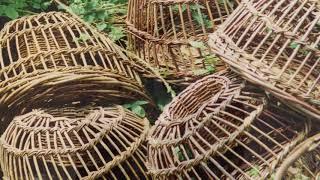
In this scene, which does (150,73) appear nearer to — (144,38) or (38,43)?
(144,38)

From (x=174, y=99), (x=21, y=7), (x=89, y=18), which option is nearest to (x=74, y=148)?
(x=174, y=99)

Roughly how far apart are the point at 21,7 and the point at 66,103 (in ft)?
2.27

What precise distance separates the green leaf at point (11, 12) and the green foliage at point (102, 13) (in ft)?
0.76

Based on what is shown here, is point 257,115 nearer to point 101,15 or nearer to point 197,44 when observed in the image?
point 197,44

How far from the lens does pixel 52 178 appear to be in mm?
1937

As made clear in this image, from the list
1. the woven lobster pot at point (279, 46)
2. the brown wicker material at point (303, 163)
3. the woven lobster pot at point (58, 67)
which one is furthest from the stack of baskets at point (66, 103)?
the brown wicker material at point (303, 163)

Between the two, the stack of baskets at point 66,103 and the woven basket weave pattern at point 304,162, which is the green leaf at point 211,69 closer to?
the stack of baskets at point 66,103

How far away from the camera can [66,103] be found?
221 cm

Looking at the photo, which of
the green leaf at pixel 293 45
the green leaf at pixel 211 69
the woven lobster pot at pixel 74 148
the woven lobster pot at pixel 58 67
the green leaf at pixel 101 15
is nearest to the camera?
the green leaf at pixel 293 45

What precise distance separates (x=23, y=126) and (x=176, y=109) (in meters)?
0.50

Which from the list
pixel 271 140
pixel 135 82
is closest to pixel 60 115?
pixel 135 82

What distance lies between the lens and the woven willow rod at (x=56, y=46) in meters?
2.21

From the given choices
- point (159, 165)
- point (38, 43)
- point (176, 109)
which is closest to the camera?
point (159, 165)

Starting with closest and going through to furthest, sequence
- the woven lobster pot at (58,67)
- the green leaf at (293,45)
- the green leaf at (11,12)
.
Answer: the green leaf at (293,45)
the woven lobster pot at (58,67)
the green leaf at (11,12)
